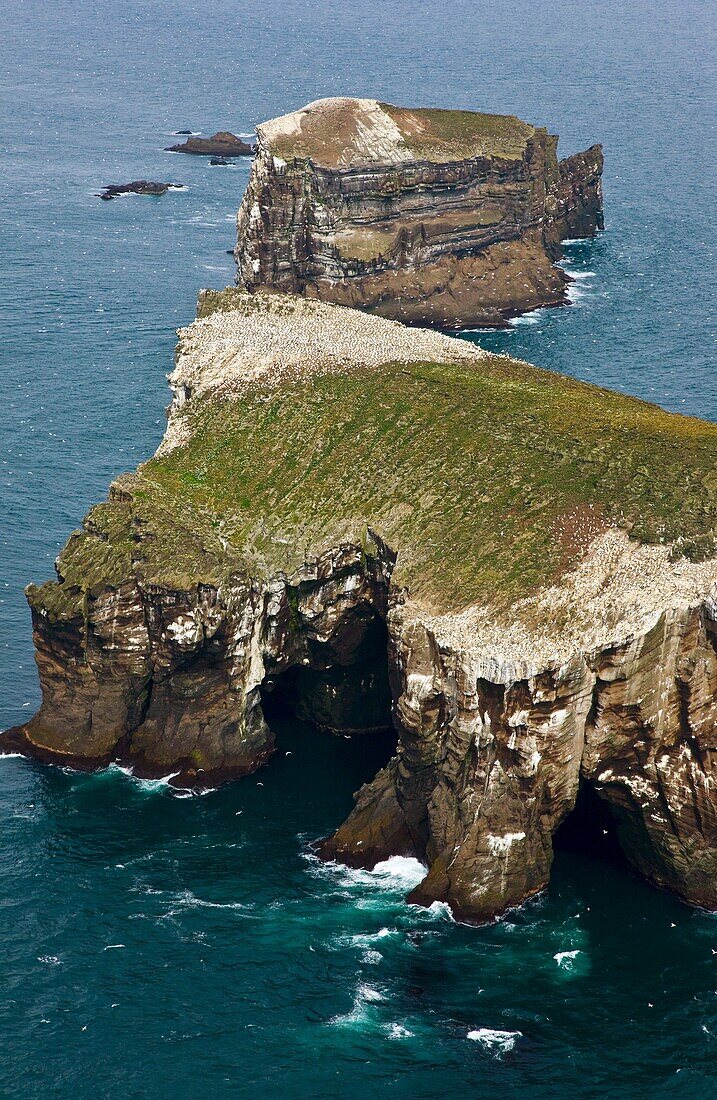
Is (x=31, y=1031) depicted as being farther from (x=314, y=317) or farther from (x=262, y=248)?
(x=262, y=248)

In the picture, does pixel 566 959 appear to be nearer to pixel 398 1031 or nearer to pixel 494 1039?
pixel 494 1039

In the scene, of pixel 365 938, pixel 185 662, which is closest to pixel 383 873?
pixel 365 938

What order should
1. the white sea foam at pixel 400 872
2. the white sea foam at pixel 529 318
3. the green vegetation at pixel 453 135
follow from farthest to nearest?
the green vegetation at pixel 453 135 → the white sea foam at pixel 529 318 → the white sea foam at pixel 400 872

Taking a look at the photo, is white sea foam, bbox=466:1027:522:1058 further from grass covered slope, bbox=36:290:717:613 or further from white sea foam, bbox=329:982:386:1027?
grass covered slope, bbox=36:290:717:613

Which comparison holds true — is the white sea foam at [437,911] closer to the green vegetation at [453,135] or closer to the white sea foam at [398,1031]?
the white sea foam at [398,1031]

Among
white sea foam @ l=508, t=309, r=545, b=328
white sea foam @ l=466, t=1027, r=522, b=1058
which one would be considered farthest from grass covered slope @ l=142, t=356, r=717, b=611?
white sea foam @ l=508, t=309, r=545, b=328

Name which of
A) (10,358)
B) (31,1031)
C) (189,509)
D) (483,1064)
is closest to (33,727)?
(189,509)

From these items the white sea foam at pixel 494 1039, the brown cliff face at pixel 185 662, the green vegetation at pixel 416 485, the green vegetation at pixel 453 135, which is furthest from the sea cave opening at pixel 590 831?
the green vegetation at pixel 453 135
